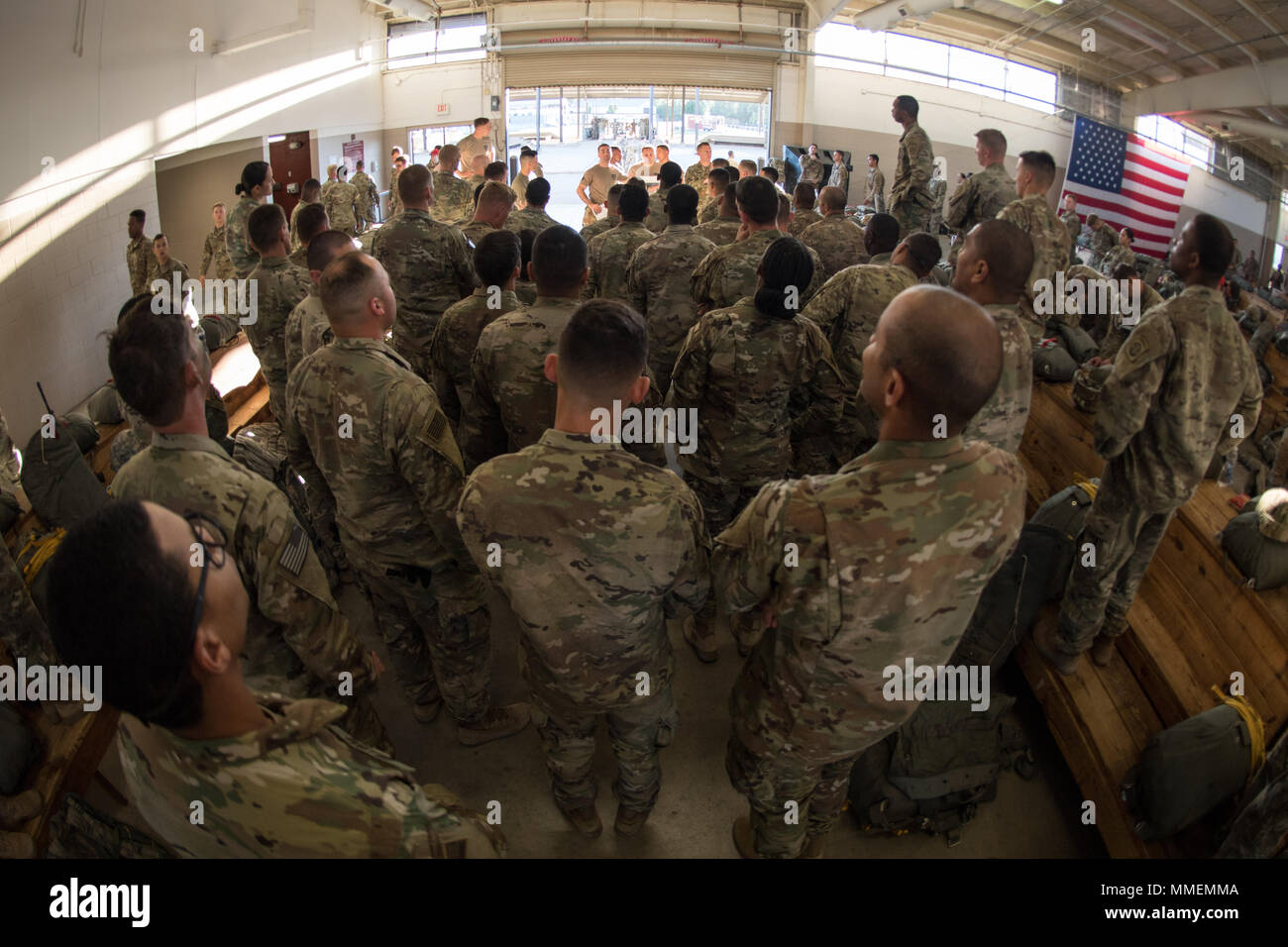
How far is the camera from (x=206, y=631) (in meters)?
1.07

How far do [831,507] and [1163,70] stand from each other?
16990 mm

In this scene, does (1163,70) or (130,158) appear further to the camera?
(1163,70)

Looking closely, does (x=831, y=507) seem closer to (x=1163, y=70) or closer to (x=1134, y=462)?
(x=1134, y=462)

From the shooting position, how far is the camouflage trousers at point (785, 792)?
6.91ft

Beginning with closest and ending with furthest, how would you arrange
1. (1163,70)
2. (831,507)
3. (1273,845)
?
1. (831,507)
2. (1273,845)
3. (1163,70)

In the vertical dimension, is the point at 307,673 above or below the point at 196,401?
below

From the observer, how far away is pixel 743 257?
3850mm

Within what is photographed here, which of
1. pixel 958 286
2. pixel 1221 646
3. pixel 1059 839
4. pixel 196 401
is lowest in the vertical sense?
pixel 1059 839

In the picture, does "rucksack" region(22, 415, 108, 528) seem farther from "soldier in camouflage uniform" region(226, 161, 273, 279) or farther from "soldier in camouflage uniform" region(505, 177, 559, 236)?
"soldier in camouflage uniform" region(505, 177, 559, 236)

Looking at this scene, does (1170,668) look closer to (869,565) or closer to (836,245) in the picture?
(869,565)

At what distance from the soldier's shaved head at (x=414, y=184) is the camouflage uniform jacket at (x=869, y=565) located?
3.41m

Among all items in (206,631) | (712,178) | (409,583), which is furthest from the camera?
(712,178)

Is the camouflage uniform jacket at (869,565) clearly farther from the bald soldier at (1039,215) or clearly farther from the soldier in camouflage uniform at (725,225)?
the soldier in camouflage uniform at (725,225)

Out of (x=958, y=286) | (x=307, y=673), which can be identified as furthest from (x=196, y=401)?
(x=958, y=286)
